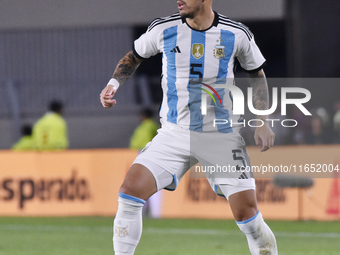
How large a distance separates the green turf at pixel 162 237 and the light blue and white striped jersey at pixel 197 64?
2912 mm

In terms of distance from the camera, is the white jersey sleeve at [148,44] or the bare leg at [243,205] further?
the white jersey sleeve at [148,44]

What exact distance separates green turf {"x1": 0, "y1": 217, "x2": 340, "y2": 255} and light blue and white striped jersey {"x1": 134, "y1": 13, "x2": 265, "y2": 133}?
2912mm

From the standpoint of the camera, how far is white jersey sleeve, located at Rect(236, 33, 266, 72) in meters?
5.08

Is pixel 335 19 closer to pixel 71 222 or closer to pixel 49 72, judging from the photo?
pixel 49 72

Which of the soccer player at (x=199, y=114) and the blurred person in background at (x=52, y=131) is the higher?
the soccer player at (x=199, y=114)

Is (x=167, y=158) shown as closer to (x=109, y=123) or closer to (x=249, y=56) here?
(x=249, y=56)

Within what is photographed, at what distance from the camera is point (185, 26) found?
5.05m

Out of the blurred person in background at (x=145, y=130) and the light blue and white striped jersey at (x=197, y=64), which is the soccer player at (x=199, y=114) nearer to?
the light blue and white striped jersey at (x=197, y=64)

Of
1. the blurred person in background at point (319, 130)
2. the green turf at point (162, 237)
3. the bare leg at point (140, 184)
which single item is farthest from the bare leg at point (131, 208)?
the blurred person in background at point (319, 130)

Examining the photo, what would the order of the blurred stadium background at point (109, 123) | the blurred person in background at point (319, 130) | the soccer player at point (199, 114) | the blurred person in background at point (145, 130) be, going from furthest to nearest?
1. the blurred person in background at point (145, 130)
2. the blurred person in background at point (319, 130)
3. the blurred stadium background at point (109, 123)
4. the soccer player at point (199, 114)

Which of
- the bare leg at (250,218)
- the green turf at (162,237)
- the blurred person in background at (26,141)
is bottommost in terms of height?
the green turf at (162,237)

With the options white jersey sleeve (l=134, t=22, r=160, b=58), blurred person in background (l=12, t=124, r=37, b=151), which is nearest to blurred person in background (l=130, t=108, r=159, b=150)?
blurred person in background (l=12, t=124, r=37, b=151)

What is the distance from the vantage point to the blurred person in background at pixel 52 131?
13406 mm

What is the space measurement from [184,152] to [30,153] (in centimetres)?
741
